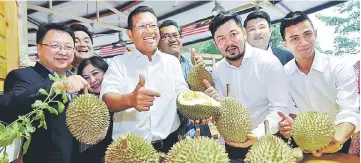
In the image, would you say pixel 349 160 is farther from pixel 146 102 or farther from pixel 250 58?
pixel 146 102

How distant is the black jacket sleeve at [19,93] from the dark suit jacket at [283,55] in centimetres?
109

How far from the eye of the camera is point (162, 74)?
5.90 feet

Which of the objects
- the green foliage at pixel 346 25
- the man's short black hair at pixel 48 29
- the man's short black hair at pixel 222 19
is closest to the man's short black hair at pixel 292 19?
the green foliage at pixel 346 25

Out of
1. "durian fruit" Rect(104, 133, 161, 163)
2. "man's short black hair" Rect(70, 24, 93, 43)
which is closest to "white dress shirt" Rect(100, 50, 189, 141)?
"man's short black hair" Rect(70, 24, 93, 43)

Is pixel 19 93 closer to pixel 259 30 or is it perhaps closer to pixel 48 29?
pixel 48 29

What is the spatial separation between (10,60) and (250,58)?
1.22m

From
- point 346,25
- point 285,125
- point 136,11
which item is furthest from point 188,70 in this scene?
point 346,25

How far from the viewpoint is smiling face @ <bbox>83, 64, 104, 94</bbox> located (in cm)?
179

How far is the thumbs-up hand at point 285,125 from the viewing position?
1.58 meters

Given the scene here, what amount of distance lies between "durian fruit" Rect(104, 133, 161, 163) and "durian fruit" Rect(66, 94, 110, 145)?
0.16 m

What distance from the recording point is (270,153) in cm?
130

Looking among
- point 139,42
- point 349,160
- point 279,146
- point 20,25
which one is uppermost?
point 20,25

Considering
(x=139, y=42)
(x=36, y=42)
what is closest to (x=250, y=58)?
(x=139, y=42)

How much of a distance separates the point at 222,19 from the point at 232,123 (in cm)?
54
